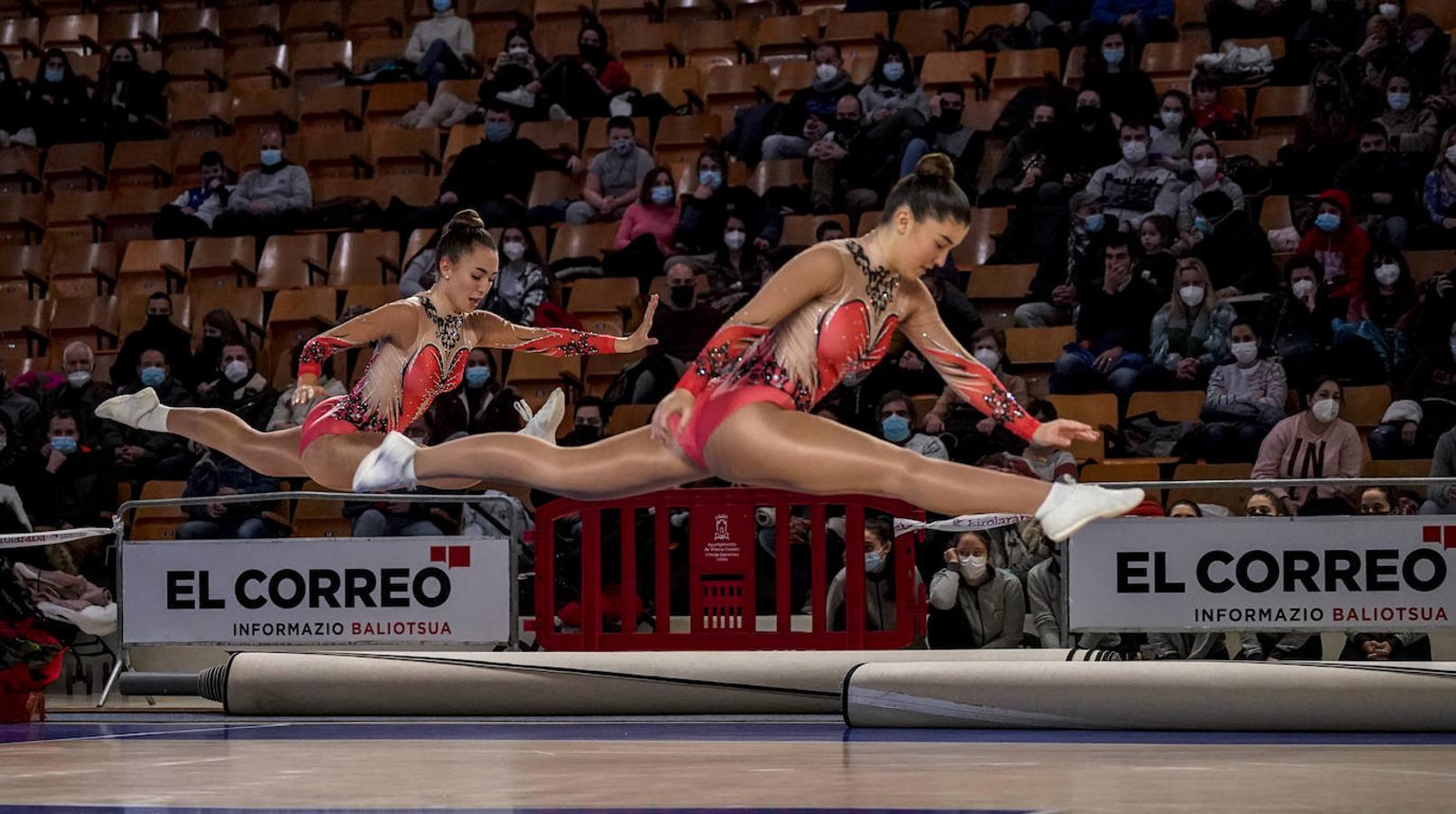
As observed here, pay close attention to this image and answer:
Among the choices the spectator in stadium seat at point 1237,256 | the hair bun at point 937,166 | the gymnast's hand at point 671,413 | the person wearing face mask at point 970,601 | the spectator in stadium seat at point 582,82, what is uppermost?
the spectator in stadium seat at point 582,82

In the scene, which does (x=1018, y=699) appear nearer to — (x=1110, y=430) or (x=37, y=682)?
(x=1110, y=430)

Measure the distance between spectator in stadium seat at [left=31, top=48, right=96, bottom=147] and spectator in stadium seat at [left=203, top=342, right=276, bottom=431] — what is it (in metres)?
4.97

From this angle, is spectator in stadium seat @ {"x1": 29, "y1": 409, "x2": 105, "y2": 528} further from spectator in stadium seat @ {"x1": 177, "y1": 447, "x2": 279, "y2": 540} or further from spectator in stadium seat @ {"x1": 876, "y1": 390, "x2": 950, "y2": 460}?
spectator in stadium seat @ {"x1": 876, "y1": 390, "x2": 950, "y2": 460}

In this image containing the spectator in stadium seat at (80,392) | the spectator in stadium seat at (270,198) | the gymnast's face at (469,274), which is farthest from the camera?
the spectator in stadium seat at (270,198)

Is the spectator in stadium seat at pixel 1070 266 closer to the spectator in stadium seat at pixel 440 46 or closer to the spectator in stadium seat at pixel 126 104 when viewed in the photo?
the spectator in stadium seat at pixel 440 46

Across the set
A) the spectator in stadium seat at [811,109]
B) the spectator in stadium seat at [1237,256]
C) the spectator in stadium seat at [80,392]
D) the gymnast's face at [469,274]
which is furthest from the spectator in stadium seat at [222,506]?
the spectator in stadium seat at [1237,256]

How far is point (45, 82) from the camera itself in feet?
48.3

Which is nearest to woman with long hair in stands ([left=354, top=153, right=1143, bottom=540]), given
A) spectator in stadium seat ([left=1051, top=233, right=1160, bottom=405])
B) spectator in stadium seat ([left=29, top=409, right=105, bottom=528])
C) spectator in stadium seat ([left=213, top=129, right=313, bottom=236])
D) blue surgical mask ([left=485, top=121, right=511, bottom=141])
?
spectator in stadium seat ([left=1051, top=233, right=1160, bottom=405])

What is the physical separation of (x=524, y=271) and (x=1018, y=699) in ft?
17.3

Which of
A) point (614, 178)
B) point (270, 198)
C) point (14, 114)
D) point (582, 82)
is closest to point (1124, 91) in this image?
point (614, 178)

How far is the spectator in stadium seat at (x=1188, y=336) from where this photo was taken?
9.77m

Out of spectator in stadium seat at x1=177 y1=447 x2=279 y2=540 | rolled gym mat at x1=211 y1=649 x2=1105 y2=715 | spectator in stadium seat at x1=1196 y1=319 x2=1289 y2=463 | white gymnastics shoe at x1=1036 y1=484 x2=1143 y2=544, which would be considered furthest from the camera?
spectator in stadium seat at x1=177 y1=447 x2=279 y2=540

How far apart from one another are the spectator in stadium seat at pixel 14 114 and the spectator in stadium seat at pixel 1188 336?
9342 millimetres

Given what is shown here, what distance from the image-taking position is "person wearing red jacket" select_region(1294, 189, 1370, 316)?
10148 millimetres
